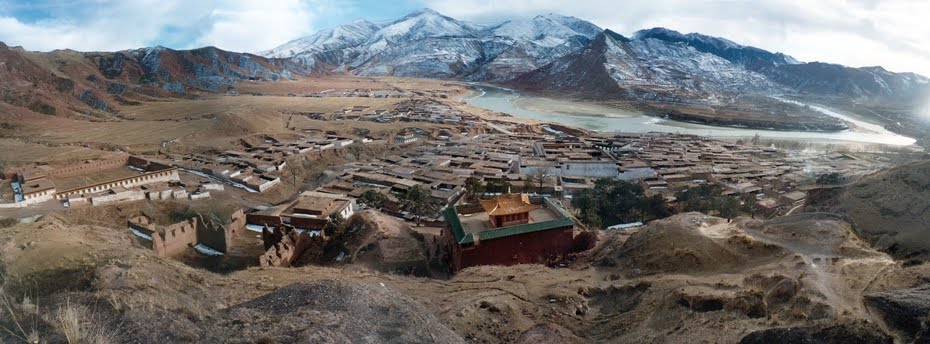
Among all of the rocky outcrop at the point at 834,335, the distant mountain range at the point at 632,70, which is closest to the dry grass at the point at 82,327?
the rocky outcrop at the point at 834,335

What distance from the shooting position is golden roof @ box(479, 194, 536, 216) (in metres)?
17.0

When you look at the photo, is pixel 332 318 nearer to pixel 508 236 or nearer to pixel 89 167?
pixel 508 236

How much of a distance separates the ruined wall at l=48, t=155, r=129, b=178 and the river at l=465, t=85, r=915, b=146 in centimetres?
6064

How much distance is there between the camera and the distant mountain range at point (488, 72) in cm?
7269

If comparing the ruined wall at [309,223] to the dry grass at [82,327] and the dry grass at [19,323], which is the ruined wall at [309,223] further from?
the dry grass at [82,327]

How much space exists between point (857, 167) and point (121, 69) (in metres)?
116

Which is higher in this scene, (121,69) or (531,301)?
(121,69)

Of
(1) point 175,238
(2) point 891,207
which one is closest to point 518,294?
(1) point 175,238

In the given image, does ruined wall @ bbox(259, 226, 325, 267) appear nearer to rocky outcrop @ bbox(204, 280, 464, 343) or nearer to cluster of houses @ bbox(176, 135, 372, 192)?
rocky outcrop @ bbox(204, 280, 464, 343)

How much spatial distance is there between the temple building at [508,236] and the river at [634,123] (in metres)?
61.5

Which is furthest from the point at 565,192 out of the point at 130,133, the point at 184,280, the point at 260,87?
the point at 260,87

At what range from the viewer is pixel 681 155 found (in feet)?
160

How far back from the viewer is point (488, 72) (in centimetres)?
16088

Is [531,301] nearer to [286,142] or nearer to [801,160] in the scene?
[286,142]
